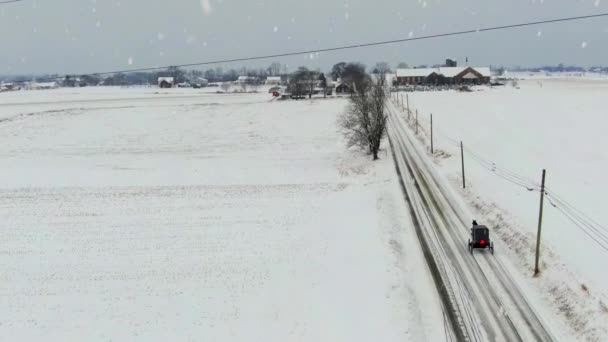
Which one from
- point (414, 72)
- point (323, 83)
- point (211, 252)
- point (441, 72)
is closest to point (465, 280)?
point (211, 252)

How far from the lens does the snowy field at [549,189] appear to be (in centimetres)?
1741

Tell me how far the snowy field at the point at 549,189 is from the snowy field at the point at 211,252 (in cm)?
478

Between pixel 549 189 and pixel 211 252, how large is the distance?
976 inches

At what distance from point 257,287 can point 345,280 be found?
13.2 feet

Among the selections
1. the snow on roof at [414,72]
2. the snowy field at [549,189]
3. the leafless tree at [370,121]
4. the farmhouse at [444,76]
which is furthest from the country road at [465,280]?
the snow on roof at [414,72]

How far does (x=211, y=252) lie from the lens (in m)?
25.4

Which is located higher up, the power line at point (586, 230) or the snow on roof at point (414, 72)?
the snow on roof at point (414, 72)

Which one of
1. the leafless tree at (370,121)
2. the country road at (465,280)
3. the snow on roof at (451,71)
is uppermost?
the snow on roof at (451,71)

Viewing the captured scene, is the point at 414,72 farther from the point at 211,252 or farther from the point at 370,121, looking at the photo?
the point at 211,252

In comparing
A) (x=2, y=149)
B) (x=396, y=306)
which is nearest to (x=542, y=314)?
(x=396, y=306)

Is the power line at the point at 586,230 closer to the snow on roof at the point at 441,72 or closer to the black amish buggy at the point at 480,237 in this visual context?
the black amish buggy at the point at 480,237

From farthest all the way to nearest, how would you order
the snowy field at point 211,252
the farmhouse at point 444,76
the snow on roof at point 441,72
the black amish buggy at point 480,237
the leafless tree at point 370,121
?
1. the snow on roof at point 441,72
2. the farmhouse at point 444,76
3. the leafless tree at point 370,121
4. the black amish buggy at point 480,237
5. the snowy field at point 211,252

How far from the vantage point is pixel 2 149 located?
67.6 meters

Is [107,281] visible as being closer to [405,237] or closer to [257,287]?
[257,287]
